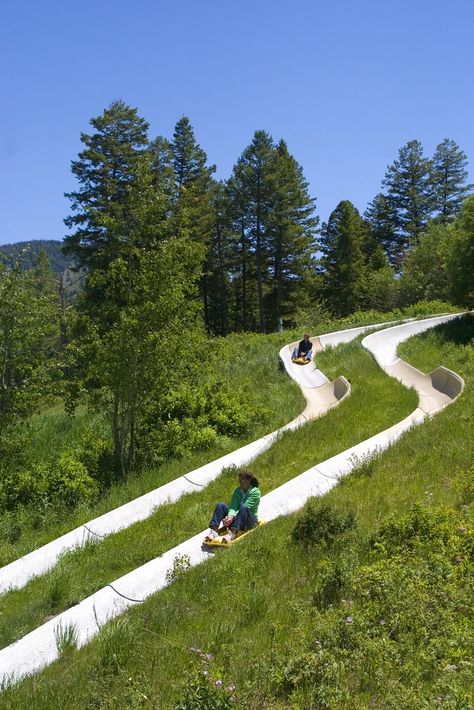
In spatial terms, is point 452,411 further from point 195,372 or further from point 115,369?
point 115,369

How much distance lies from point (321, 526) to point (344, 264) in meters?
47.2

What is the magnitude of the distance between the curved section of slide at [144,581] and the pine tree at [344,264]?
131 feet

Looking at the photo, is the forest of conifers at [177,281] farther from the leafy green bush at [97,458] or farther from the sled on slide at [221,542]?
the sled on slide at [221,542]

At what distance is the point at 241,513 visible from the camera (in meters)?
9.26

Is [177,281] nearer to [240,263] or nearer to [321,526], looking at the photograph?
[321,526]

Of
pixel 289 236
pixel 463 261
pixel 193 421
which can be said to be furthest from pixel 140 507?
pixel 289 236

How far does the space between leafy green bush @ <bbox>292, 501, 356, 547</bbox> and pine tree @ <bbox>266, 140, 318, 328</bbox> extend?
128ft

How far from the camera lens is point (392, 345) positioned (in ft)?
80.3

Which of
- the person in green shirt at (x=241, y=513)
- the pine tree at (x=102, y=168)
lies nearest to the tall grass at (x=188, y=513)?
the person in green shirt at (x=241, y=513)

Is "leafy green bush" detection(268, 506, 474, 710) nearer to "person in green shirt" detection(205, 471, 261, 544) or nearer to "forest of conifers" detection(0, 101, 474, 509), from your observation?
"person in green shirt" detection(205, 471, 261, 544)

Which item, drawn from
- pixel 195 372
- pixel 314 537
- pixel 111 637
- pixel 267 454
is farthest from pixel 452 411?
pixel 111 637

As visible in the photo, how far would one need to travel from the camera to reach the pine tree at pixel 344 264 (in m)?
53.6

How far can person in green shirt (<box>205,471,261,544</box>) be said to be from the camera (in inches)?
364

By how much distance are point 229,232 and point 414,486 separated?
135 ft
